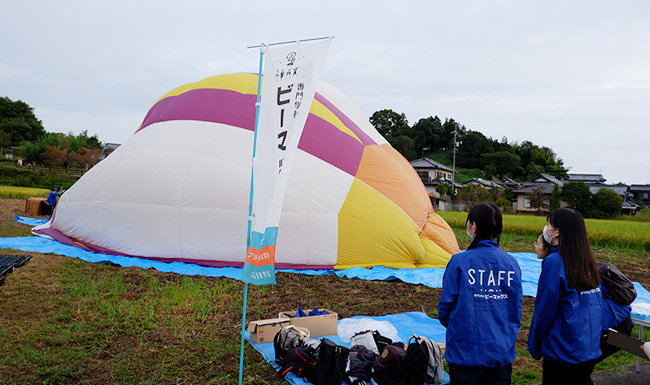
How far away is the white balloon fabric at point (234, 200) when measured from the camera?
7.04 meters

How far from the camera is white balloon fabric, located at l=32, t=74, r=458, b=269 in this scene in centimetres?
704

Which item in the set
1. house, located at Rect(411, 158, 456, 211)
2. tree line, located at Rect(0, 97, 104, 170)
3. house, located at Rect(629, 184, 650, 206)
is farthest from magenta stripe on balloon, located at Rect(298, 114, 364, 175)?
house, located at Rect(629, 184, 650, 206)

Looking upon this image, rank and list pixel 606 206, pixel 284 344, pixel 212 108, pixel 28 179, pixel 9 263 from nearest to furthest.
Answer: pixel 284 344, pixel 9 263, pixel 212 108, pixel 606 206, pixel 28 179

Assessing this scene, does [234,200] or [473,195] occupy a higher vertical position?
[473,195]

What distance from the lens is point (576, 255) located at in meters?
2.40

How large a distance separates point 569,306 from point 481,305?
0.49 m

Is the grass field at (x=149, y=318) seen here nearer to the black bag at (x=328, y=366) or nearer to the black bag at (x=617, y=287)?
the black bag at (x=328, y=366)

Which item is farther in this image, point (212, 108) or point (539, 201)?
point (539, 201)

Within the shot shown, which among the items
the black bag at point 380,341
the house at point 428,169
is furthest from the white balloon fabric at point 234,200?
the house at point 428,169

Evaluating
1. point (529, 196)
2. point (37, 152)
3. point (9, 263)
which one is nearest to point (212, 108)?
point (9, 263)

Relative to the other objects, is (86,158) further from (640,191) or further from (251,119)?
(640,191)

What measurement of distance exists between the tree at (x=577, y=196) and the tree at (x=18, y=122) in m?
44.1

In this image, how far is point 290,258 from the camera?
707 centimetres

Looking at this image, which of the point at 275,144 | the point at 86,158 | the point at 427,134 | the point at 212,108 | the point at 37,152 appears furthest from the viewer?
the point at 427,134
